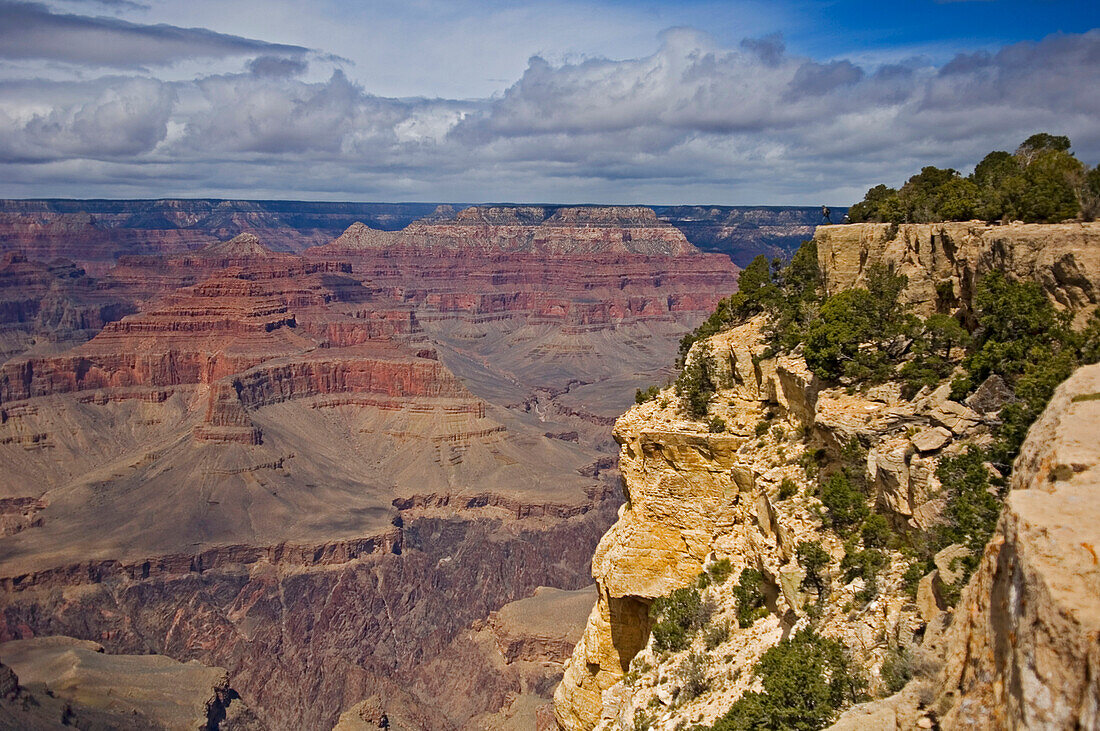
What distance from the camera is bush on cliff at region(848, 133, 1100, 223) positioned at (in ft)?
66.1

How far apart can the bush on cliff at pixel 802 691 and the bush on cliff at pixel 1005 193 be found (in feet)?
37.0

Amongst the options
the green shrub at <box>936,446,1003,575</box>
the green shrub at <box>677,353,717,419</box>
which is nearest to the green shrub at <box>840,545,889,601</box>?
the green shrub at <box>936,446,1003,575</box>

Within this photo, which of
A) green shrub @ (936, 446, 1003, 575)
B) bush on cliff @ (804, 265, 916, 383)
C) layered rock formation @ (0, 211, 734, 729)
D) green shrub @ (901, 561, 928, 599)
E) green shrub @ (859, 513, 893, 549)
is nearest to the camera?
green shrub @ (936, 446, 1003, 575)

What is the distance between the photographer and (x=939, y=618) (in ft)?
40.7

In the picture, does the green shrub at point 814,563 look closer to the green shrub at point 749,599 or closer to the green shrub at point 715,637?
the green shrub at point 749,599

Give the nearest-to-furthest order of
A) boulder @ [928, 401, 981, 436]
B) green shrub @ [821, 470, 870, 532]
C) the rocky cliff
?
the rocky cliff
boulder @ [928, 401, 981, 436]
green shrub @ [821, 470, 870, 532]

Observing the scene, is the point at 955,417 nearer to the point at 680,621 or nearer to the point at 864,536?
the point at 864,536

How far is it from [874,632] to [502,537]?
102 meters

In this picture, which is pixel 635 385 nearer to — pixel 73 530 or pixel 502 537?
pixel 502 537

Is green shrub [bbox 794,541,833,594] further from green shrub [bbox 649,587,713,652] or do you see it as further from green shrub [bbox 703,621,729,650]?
green shrub [bbox 649,587,713,652]

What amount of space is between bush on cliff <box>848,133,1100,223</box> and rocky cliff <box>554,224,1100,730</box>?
1106mm

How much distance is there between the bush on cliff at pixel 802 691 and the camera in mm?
13156

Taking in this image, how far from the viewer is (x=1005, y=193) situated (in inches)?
860

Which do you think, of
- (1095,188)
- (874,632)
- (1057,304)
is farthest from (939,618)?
(1095,188)
